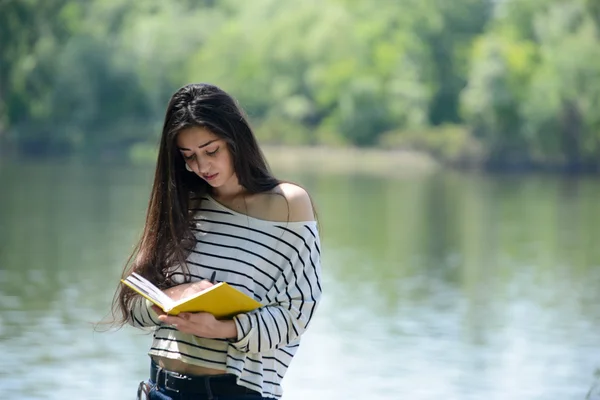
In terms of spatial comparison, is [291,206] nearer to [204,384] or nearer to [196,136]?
[196,136]

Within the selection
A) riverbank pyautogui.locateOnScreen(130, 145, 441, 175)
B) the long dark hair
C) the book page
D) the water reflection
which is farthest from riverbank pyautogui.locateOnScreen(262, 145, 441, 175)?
the book page

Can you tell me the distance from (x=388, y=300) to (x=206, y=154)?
241 inches

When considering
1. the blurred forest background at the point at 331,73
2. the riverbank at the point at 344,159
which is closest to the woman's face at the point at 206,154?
the riverbank at the point at 344,159

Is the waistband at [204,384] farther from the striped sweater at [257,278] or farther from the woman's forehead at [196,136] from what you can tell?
the woman's forehead at [196,136]

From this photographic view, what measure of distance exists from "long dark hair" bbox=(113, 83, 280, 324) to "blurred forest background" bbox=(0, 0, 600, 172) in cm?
2803

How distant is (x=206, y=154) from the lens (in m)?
1.83

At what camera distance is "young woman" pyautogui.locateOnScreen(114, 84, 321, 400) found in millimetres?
1809

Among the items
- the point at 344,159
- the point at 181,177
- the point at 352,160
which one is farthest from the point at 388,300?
the point at 344,159

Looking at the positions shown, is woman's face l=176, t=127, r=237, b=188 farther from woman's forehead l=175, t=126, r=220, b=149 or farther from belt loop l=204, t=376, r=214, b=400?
belt loop l=204, t=376, r=214, b=400

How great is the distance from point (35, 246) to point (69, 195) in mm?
5875


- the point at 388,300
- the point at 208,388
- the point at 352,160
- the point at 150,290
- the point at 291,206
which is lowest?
the point at 208,388

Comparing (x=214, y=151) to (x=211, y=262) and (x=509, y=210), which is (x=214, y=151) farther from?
(x=509, y=210)

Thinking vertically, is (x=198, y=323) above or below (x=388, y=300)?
below

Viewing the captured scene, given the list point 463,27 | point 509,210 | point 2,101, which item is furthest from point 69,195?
point 463,27
